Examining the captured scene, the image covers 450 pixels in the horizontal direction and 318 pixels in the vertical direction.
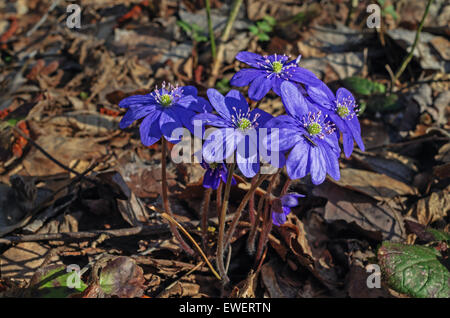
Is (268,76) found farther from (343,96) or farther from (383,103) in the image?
(383,103)

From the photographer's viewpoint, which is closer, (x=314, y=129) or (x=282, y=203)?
(x=314, y=129)

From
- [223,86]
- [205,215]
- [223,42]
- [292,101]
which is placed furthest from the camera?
[223,42]

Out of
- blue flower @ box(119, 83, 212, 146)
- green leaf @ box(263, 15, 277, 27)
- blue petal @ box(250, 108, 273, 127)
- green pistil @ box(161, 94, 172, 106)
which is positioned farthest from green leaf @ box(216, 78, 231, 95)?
blue petal @ box(250, 108, 273, 127)

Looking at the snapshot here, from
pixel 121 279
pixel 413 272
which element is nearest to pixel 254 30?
pixel 413 272

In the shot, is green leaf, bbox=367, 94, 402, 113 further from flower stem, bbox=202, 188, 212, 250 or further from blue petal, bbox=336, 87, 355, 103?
flower stem, bbox=202, 188, 212, 250

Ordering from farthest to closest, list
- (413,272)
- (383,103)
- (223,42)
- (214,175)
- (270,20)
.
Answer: (270,20), (223,42), (383,103), (413,272), (214,175)

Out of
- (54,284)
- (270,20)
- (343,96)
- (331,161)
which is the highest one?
(270,20)

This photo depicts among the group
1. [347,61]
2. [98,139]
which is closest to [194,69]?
[98,139]
